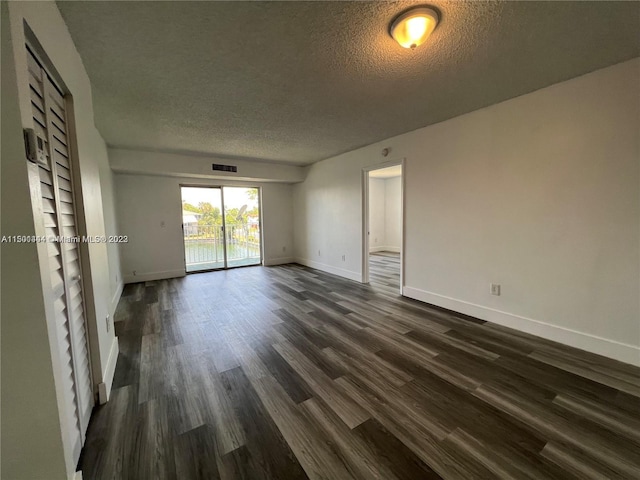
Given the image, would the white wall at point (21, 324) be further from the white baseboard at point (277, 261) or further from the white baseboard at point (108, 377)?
the white baseboard at point (277, 261)

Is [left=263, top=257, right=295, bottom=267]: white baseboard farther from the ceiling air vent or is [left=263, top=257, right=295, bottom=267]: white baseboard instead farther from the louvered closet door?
the louvered closet door

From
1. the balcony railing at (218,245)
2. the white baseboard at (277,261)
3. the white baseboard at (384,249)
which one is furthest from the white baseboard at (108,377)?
the white baseboard at (384,249)

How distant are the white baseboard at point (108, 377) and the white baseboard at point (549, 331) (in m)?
3.46

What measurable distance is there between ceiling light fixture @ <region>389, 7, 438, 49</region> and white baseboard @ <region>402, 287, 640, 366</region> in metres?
2.75

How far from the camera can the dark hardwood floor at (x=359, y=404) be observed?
126cm

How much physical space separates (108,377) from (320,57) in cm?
280

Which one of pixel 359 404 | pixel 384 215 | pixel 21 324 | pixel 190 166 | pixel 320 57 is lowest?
pixel 359 404

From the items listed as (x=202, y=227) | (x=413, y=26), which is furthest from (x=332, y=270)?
(x=413, y=26)

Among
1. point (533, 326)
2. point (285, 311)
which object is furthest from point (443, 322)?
point (285, 311)

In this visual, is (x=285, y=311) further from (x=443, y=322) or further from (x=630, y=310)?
(x=630, y=310)

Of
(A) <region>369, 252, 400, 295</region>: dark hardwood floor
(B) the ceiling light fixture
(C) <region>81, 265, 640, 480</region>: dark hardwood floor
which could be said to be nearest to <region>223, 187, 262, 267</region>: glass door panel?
(A) <region>369, 252, 400, 295</region>: dark hardwood floor

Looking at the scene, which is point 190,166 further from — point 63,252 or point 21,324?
point 21,324

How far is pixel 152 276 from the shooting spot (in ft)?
16.4

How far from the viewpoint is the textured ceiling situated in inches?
55.9
